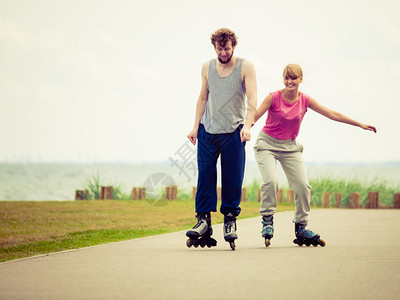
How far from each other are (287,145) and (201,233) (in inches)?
53.2

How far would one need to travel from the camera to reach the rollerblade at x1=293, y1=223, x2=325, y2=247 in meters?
6.44

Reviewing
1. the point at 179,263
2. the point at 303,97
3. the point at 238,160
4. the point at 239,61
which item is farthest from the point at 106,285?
the point at 303,97

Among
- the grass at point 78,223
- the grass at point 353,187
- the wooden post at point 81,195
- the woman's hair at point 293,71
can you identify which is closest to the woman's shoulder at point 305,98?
the woman's hair at point 293,71

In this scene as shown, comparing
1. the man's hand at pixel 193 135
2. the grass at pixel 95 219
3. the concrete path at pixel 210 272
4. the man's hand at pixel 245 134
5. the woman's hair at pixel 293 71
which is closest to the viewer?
the concrete path at pixel 210 272

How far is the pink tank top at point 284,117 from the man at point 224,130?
17.2 inches

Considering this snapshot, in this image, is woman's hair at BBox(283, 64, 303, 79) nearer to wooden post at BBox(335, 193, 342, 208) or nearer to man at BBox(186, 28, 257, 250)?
man at BBox(186, 28, 257, 250)

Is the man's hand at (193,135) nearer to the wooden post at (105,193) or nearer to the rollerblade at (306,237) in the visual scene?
the rollerblade at (306,237)

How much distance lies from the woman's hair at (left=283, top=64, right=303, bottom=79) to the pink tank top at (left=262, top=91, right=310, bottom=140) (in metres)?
0.22

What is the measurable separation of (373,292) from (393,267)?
1.17 meters

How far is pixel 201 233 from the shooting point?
20.1 feet

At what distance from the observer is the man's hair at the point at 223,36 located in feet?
19.5

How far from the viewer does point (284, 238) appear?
24.3ft

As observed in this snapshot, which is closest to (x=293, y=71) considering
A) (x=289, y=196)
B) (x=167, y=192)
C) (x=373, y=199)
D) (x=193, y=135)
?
(x=193, y=135)

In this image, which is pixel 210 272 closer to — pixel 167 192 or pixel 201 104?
pixel 201 104
